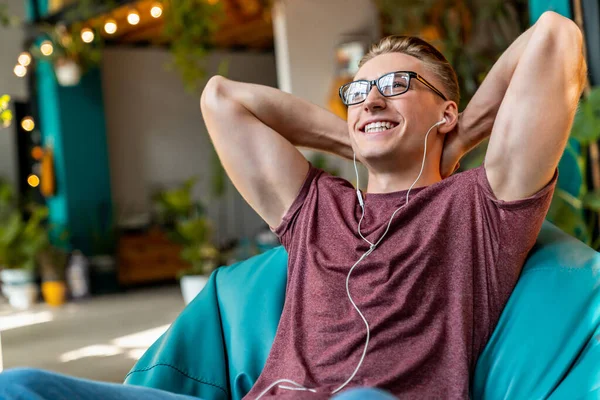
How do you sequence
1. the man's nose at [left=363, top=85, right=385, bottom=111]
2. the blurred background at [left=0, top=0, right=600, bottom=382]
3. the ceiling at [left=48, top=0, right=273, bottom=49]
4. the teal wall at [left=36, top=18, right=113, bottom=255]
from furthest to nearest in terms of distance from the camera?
the teal wall at [left=36, top=18, right=113, bottom=255]
the ceiling at [left=48, top=0, right=273, bottom=49]
the blurred background at [left=0, top=0, right=600, bottom=382]
the man's nose at [left=363, top=85, right=385, bottom=111]

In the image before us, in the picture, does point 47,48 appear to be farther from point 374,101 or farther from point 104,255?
point 374,101

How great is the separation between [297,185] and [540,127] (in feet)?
2.07

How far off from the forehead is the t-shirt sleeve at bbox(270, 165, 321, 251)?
30cm

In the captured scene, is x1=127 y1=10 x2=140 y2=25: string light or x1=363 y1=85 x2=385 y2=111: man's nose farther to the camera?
x1=127 y1=10 x2=140 y2=25: string light

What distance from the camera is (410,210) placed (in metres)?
1.71

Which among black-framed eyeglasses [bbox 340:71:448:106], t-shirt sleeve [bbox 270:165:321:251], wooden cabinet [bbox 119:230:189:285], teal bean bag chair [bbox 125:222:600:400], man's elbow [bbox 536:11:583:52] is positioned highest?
man's elbow [bbox 536:11:583:52]

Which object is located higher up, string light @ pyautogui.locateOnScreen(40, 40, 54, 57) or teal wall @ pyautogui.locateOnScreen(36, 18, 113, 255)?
string light @ pyautogui.locateOnScreen(40, 40, 54, 57)

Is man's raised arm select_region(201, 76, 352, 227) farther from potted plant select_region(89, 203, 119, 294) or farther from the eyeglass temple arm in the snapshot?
potted plant select_region(89, 203, 119, 294)

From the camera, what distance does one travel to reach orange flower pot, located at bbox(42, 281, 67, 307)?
738cm

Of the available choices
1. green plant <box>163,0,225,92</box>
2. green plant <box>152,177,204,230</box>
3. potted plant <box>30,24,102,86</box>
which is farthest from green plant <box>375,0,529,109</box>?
potted plant <box>30,24,102,86</box>

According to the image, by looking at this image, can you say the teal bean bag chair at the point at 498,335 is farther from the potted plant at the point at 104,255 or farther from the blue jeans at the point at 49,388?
the potted plant at the point at 104,255

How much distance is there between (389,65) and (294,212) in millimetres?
440

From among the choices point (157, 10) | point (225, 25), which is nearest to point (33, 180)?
point (225, 25)

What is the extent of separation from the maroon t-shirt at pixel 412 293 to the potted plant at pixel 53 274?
614 cm
